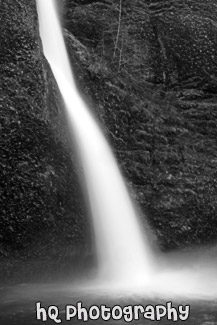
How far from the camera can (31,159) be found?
20.7ft

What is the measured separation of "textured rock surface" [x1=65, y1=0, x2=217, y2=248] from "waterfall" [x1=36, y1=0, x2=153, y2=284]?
0.53 m

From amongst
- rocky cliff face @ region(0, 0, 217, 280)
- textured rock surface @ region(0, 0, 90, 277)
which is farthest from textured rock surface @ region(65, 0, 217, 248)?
textured rock surface @ region(0, 0, 90, 277)

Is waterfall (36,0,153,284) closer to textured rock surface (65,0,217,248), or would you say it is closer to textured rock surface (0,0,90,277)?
textured rock surface (0,0,90,277)

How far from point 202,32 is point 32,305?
8.27 m

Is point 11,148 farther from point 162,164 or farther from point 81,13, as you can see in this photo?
point 81,13

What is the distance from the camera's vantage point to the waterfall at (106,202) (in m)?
7.08

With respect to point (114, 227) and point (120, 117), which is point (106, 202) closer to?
point (114, 227)

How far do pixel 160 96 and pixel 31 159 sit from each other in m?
4.67

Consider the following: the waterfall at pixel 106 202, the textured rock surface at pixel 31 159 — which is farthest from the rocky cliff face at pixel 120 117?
the waterfall at pixel 106 202

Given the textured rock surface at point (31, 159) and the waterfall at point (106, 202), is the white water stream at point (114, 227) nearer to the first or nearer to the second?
the waterfall at point (106, 202)

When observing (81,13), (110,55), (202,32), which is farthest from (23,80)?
(202,32)

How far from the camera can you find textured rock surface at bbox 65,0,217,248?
842 centimetres

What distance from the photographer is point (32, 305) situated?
5.23 metres

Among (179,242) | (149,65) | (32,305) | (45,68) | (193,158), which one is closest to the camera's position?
(32,305)
